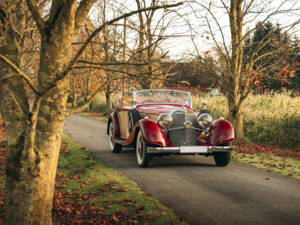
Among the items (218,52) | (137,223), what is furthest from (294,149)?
(137,223)

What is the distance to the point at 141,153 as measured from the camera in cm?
782

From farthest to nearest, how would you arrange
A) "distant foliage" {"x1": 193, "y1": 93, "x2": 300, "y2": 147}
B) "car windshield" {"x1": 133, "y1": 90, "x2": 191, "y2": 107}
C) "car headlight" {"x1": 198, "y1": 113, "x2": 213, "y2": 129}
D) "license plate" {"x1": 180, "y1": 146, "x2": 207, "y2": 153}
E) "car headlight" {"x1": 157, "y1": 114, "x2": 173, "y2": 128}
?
"distant foliage" {"x1": 193, "y1": 93, "x2": 300, "y2": 147}, "car windshield" {"x1": 133, "y1": 90, "x2": 191, "y2": 107}, "car headlight" {"x1": 198, "y1": 113, "x2": 213, "y2": 129}, "car headlight" {"x1": 157, "y1": 114, "x2": 173, "y2": 128}, "license plate" {"x1": 180, "y1": 146, "x2": 207, "y2": 153}

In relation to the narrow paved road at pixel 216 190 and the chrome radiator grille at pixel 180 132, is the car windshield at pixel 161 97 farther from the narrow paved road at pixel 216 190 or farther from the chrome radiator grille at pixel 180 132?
the narrow paved road at pixel 216 190

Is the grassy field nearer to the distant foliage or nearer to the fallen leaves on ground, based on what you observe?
the fallen leaves on ground

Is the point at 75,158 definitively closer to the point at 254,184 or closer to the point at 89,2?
the point at 254,184

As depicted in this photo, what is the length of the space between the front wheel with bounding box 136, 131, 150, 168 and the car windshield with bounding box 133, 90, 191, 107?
Answer: 6.15 ft

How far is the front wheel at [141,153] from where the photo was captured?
24.4ft

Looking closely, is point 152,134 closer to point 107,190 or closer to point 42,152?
point 107,190

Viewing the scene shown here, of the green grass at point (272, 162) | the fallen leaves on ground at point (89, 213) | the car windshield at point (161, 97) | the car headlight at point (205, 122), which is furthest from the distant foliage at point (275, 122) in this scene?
the fallen leaves on ground at point (89, 213)

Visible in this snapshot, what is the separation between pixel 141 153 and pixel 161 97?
2419mm

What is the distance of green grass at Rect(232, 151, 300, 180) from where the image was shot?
7762 mm

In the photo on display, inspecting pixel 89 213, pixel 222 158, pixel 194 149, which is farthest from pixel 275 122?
pixel 89 213

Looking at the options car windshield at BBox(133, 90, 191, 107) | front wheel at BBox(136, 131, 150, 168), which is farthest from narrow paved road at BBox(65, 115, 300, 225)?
car windshield at BBox(133, 90, 191, 107)

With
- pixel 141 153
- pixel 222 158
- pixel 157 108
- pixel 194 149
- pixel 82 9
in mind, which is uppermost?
pixel 82 9
